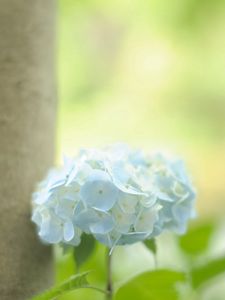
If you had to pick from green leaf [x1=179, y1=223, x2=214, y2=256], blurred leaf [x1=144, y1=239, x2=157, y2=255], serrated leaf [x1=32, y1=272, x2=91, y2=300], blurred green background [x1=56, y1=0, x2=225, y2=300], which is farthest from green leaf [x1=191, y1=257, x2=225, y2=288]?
blurred green background [x1=56, y1=0, x2=225, y2=300]

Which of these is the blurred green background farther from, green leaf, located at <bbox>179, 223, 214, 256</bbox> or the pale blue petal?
the pale blue petal

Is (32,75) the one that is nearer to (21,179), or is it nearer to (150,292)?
(21,179)

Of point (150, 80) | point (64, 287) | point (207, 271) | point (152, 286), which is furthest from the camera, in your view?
Answer: point (150, 80)

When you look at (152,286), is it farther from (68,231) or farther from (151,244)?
(68,231)

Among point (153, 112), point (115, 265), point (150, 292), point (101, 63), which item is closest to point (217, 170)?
point (153, 112)

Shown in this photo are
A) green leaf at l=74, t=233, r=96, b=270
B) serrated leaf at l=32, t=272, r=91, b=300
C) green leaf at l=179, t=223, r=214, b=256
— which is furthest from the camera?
green leaf at l=179, t=223, r=214, b=256

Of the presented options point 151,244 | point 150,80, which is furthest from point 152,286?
point 150,80
